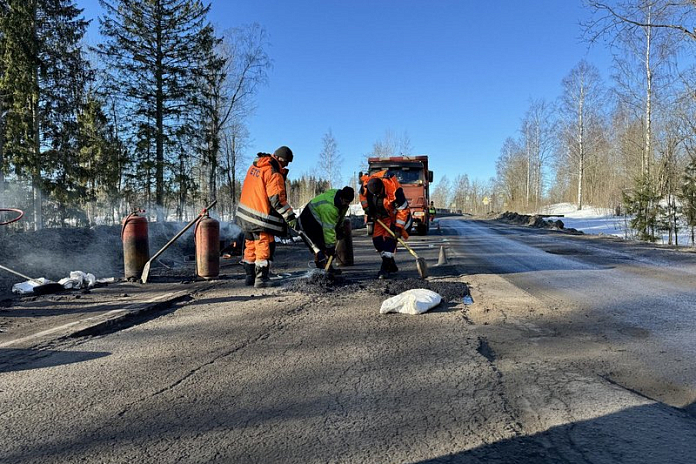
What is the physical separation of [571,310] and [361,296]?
2.58 metres

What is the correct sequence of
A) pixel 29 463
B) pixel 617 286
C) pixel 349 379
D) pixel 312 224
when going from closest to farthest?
pixel 29 463, pixel 349 379, pixel 617 286, pixel 312 224

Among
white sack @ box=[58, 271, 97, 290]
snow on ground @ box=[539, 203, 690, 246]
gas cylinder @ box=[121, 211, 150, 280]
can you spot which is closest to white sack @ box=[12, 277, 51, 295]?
white sack @ box=[58, 271, 97, 290]

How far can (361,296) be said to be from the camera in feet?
19.6

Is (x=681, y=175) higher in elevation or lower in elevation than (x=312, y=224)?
higher

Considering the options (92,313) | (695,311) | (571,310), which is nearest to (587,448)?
(571,310)

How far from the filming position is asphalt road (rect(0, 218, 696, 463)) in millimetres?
2162

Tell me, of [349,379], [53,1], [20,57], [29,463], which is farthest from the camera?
[53,1]

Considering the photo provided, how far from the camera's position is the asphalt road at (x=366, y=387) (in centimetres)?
216

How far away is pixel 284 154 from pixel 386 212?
7.13ft

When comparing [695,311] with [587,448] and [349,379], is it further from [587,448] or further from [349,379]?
[349,379]

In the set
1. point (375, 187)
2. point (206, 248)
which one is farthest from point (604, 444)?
point (206, 248)

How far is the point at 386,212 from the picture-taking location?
26.1ft

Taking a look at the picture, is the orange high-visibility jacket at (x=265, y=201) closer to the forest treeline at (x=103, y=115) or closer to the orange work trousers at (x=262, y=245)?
the orange work trousers at (x=262, y=245)

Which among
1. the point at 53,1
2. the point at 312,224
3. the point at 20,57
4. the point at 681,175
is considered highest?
the point at 53,1
